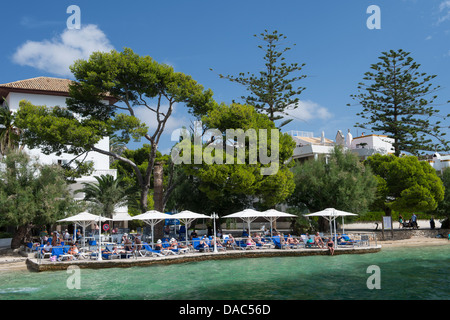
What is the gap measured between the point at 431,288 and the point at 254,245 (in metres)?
10.1

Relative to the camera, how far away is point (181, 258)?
67.7 feet

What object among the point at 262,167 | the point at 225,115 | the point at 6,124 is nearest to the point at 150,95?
the point at 225,115

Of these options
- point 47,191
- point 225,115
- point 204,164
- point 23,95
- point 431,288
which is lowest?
point 431,288

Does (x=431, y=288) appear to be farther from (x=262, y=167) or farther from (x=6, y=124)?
(x=6, y=124)

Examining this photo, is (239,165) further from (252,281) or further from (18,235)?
(18,235)

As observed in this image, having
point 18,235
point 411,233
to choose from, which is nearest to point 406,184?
point 411,233

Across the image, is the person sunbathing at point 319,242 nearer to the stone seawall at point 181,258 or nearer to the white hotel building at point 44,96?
the stone seawall at point 181,258

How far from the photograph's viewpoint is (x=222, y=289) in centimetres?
1418

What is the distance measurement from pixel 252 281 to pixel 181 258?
6141mm

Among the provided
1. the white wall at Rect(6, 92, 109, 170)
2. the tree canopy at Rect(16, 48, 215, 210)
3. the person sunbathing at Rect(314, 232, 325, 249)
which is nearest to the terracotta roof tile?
the white wall at Rect(6, 92, 109, 170)

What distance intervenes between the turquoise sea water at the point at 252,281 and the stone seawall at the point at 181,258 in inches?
20.4

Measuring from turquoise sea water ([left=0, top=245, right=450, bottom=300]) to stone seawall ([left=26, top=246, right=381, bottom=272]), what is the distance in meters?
0.52

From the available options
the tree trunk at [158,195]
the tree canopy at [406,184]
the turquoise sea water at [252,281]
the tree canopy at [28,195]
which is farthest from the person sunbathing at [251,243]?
the tree canopy at [406,184]

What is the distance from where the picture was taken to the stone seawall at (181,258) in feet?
60.7
